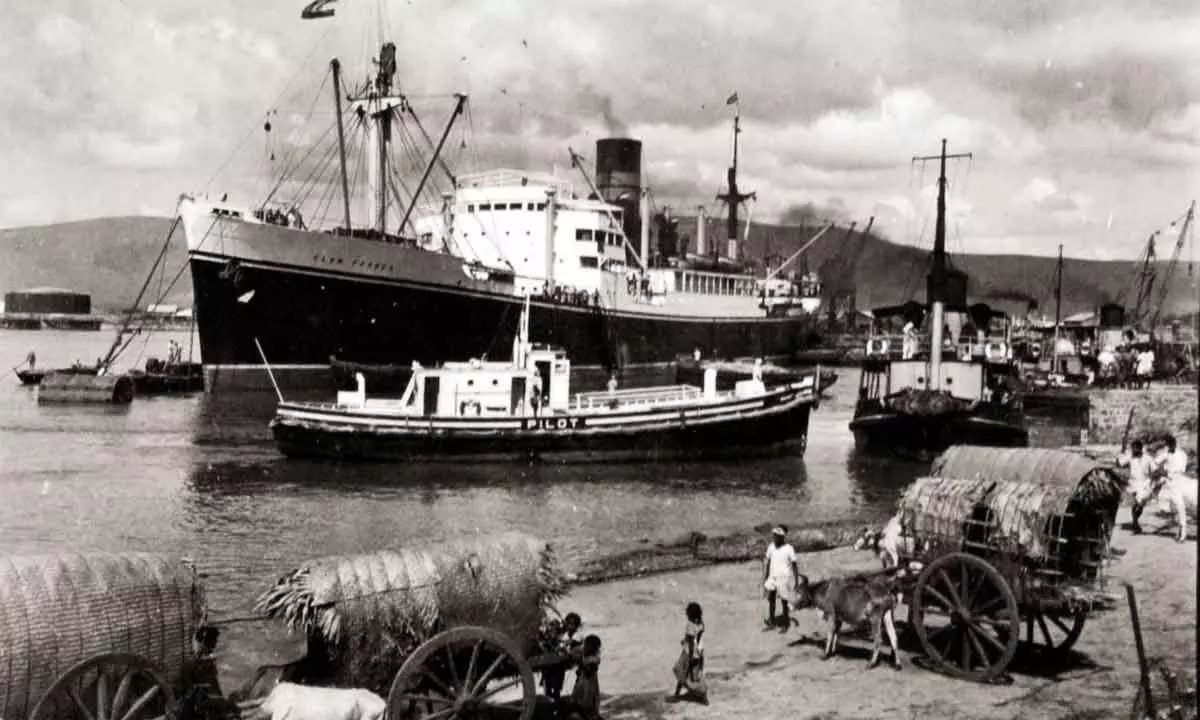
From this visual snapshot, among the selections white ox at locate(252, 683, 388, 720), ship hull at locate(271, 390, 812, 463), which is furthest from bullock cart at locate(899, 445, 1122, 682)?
ship hull at locate(271, 390, 812, 463)

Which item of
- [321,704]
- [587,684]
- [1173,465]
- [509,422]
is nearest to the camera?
[321,704]

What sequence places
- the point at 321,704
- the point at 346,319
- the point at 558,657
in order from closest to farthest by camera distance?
1. the point at 321,704
2. the point at 558,657
3. the point at 346,319

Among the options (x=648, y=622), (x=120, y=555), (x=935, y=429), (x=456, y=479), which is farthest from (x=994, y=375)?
(x=120, y=555)

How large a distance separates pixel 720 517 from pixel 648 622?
12.6m

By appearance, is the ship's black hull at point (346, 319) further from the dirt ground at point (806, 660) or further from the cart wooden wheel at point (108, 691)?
the cart wooden wheel at point (108, 691)

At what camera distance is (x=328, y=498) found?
27406 millimetres

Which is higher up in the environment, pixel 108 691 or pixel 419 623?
pixel 419 623

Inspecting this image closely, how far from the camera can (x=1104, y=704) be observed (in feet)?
30.9

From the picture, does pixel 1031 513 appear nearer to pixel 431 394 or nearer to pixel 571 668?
pixel 571 668

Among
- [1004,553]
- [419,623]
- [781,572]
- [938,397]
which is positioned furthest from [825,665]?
[938,397]

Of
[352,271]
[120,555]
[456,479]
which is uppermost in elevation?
[352,271]

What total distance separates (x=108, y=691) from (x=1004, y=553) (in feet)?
25.2

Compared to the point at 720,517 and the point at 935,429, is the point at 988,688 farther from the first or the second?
the point at 935,429

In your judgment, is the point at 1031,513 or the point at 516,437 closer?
the point at 1031,513
